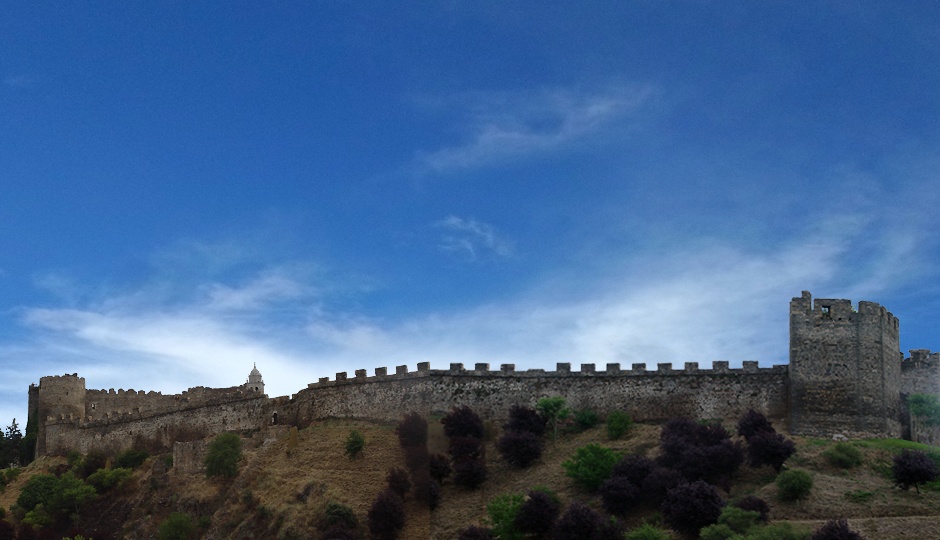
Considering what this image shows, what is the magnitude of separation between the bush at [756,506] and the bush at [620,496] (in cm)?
470

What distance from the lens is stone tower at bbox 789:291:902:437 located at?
52.3 metres

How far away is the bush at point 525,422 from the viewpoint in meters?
57.0

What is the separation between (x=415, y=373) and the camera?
60.8 m

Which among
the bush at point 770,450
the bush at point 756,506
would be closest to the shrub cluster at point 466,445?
the bush at point 770,450

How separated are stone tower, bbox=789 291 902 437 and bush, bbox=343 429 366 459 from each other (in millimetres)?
20498

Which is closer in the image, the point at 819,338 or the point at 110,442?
the point at 819,338

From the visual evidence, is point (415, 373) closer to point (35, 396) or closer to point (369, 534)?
point (369, 534)

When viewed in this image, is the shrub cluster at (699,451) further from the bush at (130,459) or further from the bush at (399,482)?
the bush at (130,459)

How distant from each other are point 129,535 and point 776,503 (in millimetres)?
34289

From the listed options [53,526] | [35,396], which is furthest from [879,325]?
[35,396]

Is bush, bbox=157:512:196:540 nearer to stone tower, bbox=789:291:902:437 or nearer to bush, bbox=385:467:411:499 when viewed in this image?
bush, bbox=385:467:411:499

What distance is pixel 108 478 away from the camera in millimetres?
69062

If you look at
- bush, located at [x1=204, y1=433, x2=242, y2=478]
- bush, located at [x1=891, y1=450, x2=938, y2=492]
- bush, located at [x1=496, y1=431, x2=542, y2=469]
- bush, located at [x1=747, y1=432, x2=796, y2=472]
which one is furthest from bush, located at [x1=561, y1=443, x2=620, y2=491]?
bush, located at [x1=204, y1=433, x2=242, y2=478]

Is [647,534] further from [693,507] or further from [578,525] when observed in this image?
[578,525]
